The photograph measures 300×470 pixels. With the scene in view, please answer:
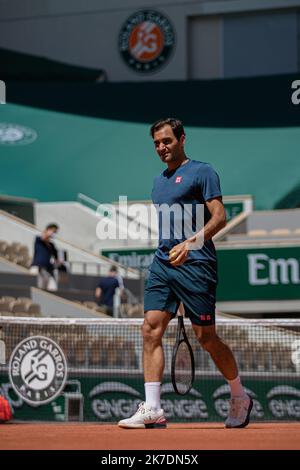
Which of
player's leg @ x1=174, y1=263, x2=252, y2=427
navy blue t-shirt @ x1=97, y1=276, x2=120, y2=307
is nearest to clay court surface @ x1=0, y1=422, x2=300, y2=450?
player's leg @ x1=174, y1=263, x2=252, y2=427

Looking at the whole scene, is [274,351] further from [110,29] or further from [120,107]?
[110,29]

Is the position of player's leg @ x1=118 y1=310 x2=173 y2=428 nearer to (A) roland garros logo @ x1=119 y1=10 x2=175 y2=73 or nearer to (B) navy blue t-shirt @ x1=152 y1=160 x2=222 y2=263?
(B) navy blue t-shirt @ x1=152 y1=160 x2=222 y2=263

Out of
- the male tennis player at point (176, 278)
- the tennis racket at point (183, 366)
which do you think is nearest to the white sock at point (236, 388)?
the male tennis player at point (176, 278)

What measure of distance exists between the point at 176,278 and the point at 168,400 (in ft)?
16.8

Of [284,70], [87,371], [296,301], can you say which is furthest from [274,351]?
[284,70]

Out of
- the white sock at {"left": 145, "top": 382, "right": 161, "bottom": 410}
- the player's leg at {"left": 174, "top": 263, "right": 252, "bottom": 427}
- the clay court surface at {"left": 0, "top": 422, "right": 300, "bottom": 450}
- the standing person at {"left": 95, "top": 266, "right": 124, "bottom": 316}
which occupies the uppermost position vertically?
the standing person at {"left": 95, "top": 266, "right": 124, "bottom": 316}

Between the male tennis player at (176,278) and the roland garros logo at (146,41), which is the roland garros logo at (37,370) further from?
the roland garros logo at (146,41)

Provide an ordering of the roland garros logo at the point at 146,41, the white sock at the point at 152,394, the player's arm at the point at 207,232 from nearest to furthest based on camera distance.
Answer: the player's arm at the point at 207,232 < the white sock at the point at 152,394 < the roland garros logo at the point at 146,41

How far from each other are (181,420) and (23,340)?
198 cm

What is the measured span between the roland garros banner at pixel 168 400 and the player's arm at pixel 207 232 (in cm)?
528

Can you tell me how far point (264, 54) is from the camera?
28.3 metres

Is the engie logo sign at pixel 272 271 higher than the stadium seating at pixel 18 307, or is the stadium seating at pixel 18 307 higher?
the engie logo sign at pixel 272 271

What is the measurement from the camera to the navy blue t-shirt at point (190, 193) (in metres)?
6.72

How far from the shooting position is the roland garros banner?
37.9 feet
